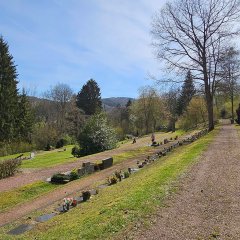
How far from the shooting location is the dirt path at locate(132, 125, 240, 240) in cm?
768

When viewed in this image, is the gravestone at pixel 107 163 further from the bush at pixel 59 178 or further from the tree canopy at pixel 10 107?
the tree canopy at pixel 10 107

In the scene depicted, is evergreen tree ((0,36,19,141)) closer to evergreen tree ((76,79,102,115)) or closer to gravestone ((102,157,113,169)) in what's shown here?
gravestone ((102,157,113,169))

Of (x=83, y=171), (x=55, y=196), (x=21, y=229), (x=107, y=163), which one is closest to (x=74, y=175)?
(x=83, y=171)

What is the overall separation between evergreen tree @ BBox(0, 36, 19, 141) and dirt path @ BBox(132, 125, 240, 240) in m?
42.7

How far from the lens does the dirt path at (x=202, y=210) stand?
303 inches

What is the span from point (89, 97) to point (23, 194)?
7982 centimetres

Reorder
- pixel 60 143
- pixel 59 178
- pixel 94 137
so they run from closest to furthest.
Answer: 1. pixel 59 178
2. pixel 94 137
3. pixel 60 143

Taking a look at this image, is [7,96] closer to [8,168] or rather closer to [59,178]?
[8,168]

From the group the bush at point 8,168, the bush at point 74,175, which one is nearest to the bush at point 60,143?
the bush at point 8,168

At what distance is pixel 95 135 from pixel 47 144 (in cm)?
2637

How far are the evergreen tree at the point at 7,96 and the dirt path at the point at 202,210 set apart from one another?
42.7m

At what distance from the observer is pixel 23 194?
1720cm

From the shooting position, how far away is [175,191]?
448 inches

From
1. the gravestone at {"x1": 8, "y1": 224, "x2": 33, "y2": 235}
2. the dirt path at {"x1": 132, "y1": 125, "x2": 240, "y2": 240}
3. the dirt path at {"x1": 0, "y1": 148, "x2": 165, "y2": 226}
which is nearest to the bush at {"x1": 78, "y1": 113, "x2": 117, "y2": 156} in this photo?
the dirt path at {"x1": 0, "y1": 148, "x2": 165, "y2": 226}
